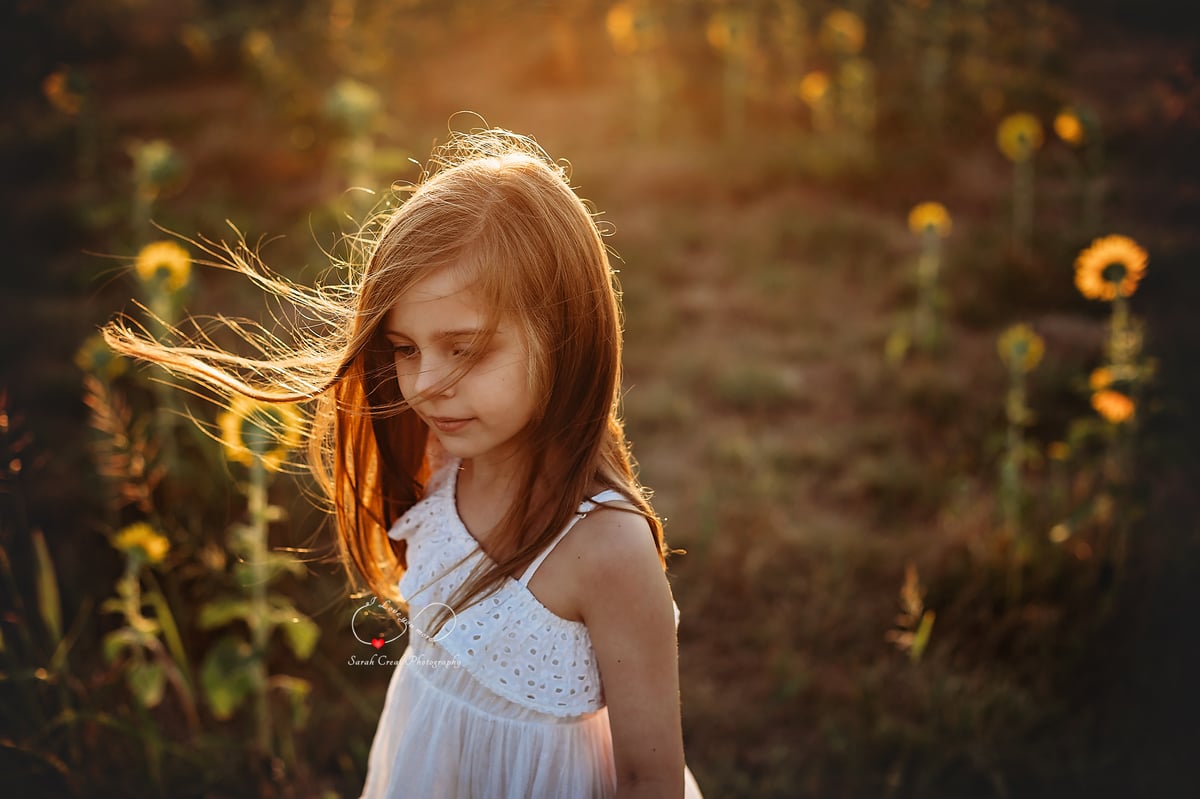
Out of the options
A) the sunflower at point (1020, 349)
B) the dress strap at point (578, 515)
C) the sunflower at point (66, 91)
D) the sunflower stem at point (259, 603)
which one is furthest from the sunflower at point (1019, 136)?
the sunflower at point (66, 91)

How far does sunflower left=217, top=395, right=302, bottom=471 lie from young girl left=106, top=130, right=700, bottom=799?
0.34 m

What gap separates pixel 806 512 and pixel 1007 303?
1882 millimetres

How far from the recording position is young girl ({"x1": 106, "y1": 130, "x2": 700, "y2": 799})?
114 centimetres

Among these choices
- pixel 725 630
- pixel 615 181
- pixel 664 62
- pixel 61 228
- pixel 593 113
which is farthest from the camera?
pixel 664 62

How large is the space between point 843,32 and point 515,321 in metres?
5.06

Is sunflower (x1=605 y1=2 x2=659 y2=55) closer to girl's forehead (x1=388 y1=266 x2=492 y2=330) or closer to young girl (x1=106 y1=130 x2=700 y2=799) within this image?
young girl (x1=106 y1=130 x2=700 y2=799)

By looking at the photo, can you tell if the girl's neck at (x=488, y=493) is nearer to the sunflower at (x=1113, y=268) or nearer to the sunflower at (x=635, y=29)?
the sunflower at (x=1113, y=268)

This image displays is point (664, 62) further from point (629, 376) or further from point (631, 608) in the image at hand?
point (631, 608)

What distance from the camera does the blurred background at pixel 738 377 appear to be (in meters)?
2.09

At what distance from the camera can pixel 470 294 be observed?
1.12 metres

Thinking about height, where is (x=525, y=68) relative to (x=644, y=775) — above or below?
above

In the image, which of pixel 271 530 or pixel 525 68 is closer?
pixel 271 530

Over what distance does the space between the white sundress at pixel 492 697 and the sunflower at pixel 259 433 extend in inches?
18.6

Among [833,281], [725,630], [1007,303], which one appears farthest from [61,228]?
[1007,303]
